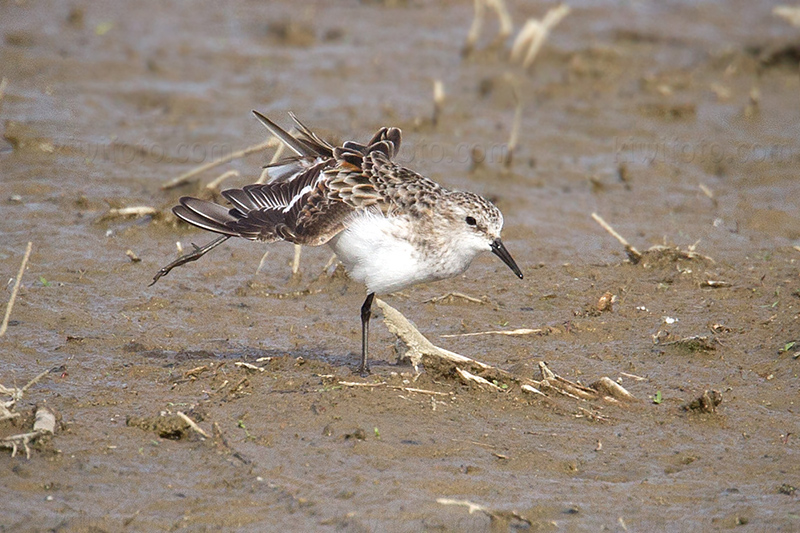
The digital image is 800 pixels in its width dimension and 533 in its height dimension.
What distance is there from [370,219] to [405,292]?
2.02m

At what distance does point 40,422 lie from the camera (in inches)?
210

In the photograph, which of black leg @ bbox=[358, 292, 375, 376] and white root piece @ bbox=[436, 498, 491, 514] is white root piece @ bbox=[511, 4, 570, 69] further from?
white root piece @ bbox=[436, 498, 491, 514]

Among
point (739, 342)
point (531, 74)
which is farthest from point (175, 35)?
point (739, 342)

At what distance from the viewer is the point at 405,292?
8023 millimetres

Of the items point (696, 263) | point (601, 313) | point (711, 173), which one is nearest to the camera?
point (601, 313)

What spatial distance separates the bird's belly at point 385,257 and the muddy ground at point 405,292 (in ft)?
2.05

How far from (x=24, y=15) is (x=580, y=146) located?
7.29 meters

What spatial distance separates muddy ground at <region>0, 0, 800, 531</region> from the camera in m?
5.14

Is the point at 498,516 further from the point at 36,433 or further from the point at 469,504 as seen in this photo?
the point at 36,433

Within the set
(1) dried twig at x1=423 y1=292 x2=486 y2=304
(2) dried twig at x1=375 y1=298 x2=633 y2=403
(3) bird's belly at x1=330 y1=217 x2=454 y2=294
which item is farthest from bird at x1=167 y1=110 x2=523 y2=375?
(1) dried twig at x1=423 y1=292 x2=486 y2=304

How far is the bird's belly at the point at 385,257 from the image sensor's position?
5.94m

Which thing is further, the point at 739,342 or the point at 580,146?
the point at 580,146

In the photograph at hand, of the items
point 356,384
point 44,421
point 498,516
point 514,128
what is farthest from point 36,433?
point 514,128

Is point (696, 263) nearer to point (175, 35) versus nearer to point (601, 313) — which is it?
point (601, 313)
